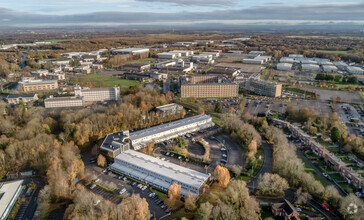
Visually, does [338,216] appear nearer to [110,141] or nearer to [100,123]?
[110,141]

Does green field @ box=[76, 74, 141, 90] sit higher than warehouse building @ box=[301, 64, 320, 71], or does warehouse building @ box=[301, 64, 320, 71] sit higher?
warehouse building @ box=[301, 64, 320, 71]

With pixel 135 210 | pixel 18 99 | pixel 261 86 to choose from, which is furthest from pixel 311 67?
pixel 18 99

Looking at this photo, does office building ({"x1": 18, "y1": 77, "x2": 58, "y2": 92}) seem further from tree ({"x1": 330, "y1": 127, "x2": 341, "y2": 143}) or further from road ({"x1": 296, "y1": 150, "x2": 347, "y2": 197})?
tree ({"x1": 330, "y1": 127, "x2": 341, "y2": 143})

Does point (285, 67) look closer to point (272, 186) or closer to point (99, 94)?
point (99, 94)

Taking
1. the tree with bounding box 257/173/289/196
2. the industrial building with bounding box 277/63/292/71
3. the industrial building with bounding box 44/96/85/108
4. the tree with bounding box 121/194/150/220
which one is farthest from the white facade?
the industrial building with bounding box 277/63/292/71

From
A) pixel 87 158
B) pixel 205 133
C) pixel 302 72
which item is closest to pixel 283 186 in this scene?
pixel 205 133
